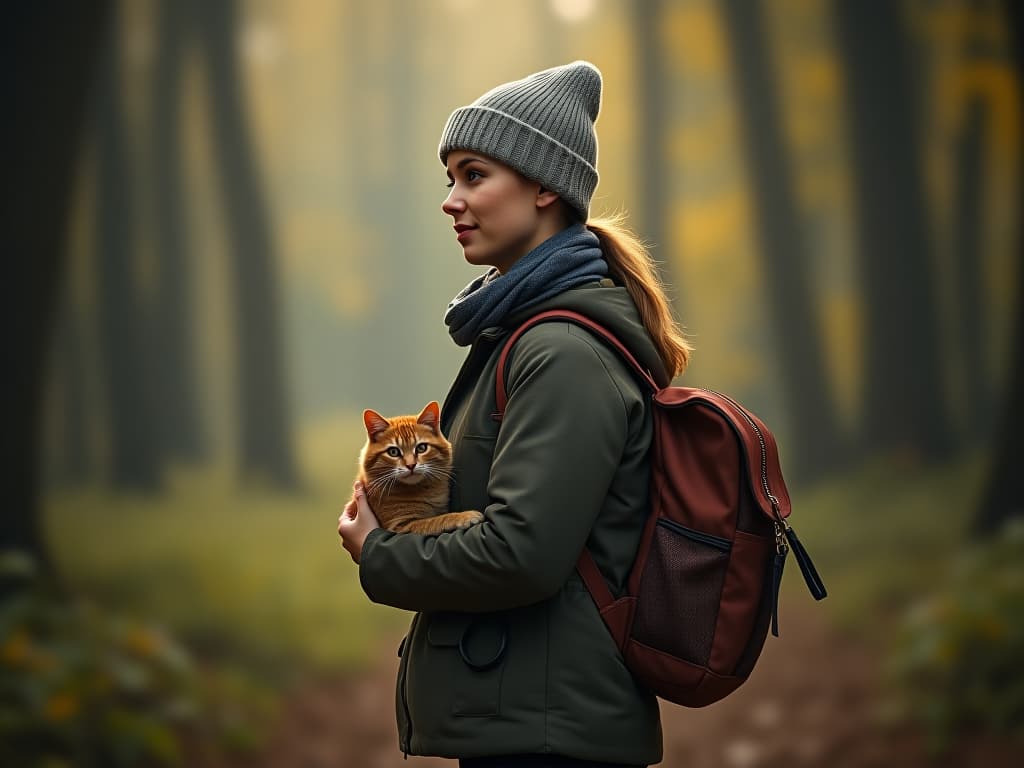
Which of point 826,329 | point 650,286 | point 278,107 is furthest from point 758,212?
point 650,286

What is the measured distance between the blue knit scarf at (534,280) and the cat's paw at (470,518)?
1.24 ft

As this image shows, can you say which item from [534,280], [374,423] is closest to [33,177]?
[374,423]

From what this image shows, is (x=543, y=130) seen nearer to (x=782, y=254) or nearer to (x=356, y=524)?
(x=356, y=524)

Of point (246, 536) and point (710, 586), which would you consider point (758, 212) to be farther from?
point (710, 586)

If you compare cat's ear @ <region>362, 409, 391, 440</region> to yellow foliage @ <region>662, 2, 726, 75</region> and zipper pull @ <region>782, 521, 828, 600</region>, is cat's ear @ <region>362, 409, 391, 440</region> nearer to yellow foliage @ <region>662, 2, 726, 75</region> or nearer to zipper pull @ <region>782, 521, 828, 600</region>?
zipper pull @ <region>782, 521, 828, 600</region>

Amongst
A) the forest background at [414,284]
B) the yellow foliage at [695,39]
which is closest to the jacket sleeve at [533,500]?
the forest background at [414,284]

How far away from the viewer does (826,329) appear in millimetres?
9492

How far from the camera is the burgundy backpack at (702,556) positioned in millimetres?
2133

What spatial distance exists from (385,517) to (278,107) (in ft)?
26.1

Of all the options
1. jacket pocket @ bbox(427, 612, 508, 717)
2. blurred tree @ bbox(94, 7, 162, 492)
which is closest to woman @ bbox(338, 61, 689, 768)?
jacket pocket @ bbox(427, 612, 508, 717)

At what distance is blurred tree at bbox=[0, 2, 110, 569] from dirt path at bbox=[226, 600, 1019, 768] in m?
2.43

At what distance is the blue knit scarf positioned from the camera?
7.55 ft

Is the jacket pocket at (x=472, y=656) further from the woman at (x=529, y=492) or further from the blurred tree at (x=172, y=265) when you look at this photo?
the blurred tree at (x=172, y=265)

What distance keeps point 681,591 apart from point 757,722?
625 centimetres
